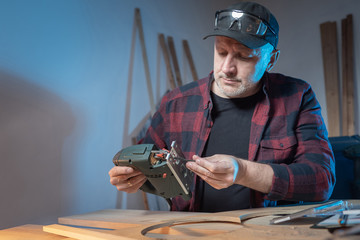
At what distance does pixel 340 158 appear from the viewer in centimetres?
182

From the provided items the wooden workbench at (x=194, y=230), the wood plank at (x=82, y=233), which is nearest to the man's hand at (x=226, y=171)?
the wooden workbench at (x=194, y=230)

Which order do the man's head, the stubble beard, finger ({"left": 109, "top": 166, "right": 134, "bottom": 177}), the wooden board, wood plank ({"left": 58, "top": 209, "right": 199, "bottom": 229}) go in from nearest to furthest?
the wooden board → wood plank ({"left": 58, "top": 209, "right": 199, "bottom": 229}) → finger ({"left": 109, "top": 166, "right": 134, "bottom": 177}) → the man's head → the stubble beard

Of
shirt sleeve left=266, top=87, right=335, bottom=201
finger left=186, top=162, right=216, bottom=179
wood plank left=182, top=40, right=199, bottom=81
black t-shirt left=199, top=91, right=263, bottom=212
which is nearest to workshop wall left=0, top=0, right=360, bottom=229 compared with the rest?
wood plank left=182, top=40, right=199, bottom=81

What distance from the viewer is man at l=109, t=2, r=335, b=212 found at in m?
1.23

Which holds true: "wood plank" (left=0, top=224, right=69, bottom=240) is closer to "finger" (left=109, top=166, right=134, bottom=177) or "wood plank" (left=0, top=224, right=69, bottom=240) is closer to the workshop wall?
"finger" (left=109, top=166, right=134, bottom=177)

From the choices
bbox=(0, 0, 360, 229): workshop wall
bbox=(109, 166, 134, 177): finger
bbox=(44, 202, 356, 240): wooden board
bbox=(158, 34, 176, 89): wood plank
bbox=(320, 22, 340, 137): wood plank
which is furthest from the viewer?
bbox=(320, 22, 340, 137): wood plank

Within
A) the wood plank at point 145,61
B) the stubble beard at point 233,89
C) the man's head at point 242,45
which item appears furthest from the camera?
the wood plank at point 145,61

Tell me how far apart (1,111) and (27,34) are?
559 mm

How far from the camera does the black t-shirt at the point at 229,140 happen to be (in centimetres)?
144

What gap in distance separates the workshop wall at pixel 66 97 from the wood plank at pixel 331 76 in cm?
23

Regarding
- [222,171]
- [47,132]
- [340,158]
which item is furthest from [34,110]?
[340,158]

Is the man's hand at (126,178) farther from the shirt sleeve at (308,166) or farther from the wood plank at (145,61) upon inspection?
the wood plank at (145,61)

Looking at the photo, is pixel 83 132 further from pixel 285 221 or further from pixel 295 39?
pixel 295 39

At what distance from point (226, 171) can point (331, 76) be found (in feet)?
10.4
